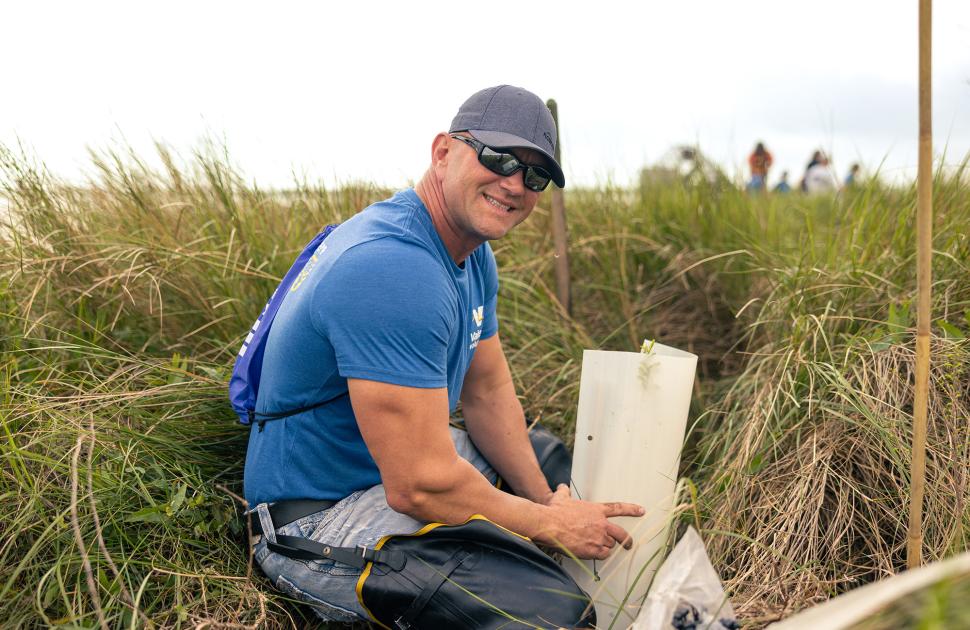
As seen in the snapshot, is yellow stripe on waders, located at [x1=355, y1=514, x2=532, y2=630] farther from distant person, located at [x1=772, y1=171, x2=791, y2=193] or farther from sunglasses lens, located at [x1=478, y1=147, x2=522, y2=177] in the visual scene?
distant person, located at [x1=772, y1=171, x2=791, y2=193]

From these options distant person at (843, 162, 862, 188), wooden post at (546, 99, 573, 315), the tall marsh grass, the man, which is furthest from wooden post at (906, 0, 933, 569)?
distant person at (843, 162, 862, 188)

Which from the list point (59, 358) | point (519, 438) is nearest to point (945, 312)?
point (519, 438)

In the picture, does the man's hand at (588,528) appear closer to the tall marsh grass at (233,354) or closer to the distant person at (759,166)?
the tall marsh grass at (233,354)

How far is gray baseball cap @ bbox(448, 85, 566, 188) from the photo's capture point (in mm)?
1975

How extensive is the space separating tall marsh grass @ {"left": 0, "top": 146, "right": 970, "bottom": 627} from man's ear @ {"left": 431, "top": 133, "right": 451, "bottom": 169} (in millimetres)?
1015

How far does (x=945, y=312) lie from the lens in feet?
8.06

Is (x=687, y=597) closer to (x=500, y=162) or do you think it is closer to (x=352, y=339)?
(x=352, y=339)

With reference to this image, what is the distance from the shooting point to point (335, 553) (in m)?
1.87

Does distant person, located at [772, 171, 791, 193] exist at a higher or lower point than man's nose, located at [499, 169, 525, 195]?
lower

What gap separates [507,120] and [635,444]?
100cm

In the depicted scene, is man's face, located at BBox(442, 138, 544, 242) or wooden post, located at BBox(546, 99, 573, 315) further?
wooden post, located at BBox(546, 99, 573, 315)

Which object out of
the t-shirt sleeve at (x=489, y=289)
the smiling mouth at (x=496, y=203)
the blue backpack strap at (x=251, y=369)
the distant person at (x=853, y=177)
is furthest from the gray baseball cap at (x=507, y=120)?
the distant person at (x=853, y=177)

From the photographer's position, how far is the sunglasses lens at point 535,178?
203 cm

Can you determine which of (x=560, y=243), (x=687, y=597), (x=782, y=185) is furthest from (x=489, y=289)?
(x=782, y=185)
